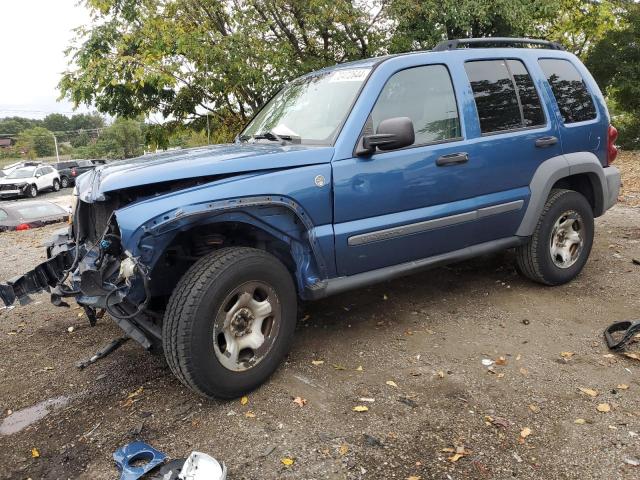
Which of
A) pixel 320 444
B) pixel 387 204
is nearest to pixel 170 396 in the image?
pixel 320 444

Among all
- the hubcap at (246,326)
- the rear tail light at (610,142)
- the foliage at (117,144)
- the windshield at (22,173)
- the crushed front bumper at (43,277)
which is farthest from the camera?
the foliage at (117,144)

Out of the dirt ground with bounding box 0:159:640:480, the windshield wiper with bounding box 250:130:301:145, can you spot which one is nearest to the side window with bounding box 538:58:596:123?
the dirt ground with bounding box 0:159:640:480

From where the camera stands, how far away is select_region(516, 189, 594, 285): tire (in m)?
4.33

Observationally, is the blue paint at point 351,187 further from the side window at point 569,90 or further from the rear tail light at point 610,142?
the rear tail light at point 610,142

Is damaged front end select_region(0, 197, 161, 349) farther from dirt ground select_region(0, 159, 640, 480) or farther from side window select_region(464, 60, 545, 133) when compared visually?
side window select_region(464, 60, 545, 133)

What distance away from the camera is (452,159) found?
361cm

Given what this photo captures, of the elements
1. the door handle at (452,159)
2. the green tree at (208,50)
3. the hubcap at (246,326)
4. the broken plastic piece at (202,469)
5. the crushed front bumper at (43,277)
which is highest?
the green tree at (208,50)

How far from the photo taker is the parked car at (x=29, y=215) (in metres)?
12.1

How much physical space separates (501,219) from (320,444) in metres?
2.34

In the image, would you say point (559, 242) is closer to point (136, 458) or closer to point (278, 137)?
point (278, 137)

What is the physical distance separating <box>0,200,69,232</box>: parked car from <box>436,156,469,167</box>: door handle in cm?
1089

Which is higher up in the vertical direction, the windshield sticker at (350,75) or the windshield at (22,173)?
the windshield sticker at (350,75)

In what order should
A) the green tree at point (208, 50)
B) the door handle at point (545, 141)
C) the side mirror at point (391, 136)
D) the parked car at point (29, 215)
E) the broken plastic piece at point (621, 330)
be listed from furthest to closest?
the parked car at point (29, 215), the green tree at point (208, 50), the door handle at point (545, 141), the broken plastic piece at point (621, 330), the side mirror at point (391, 136)

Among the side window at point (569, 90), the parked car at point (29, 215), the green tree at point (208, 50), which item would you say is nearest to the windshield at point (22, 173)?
the parked car at point (29, 215)
